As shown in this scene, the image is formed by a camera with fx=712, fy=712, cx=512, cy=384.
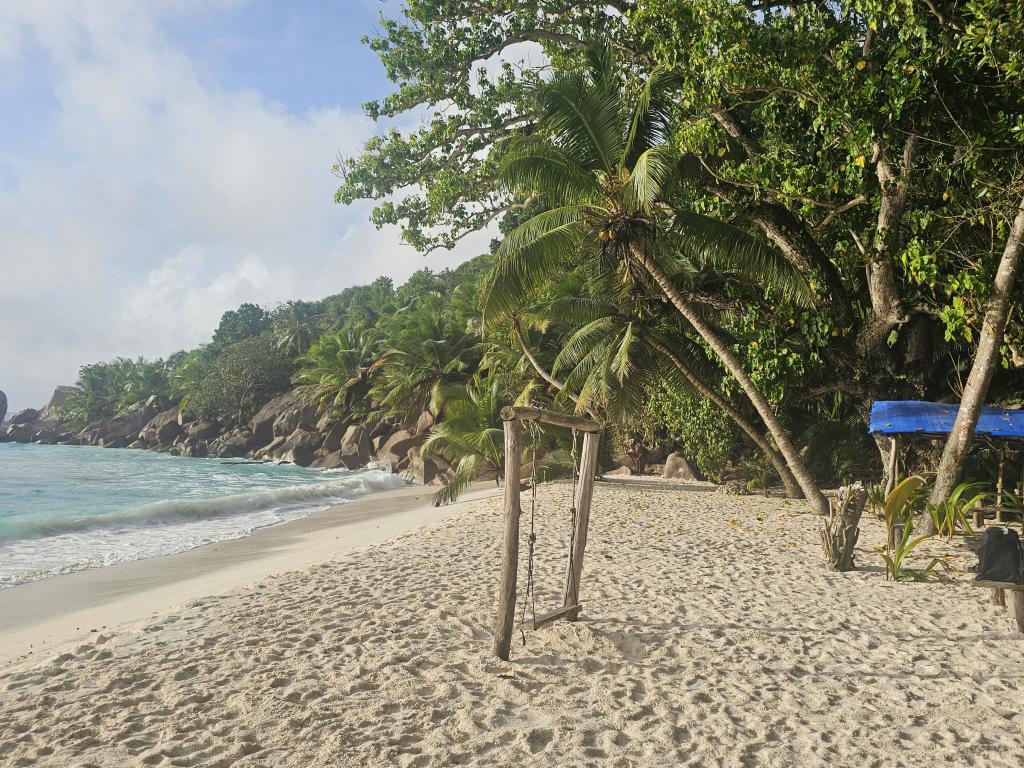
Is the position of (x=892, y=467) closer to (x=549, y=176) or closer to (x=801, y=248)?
(x=801, y=248)

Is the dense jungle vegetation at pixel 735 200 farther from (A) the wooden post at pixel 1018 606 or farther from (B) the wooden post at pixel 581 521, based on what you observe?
(B) the wooden post at pixel 581 521

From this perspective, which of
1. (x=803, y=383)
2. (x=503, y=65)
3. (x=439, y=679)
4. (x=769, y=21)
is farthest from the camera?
(x=503, y=65)

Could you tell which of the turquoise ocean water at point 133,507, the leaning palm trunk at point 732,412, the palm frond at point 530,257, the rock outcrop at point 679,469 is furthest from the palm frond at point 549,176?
the rock outcrop at point 679,469

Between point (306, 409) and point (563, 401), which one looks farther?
point (306, 409)

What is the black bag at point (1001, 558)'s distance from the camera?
5.68m

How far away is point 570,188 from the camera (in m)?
11.6

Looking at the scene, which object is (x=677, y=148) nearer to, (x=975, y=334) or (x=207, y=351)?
(x=975, y=334)

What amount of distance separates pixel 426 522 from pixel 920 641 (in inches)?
356

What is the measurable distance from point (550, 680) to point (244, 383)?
45395mm

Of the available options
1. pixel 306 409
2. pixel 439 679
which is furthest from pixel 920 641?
pixel 306 409

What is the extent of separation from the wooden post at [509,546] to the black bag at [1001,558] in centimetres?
384

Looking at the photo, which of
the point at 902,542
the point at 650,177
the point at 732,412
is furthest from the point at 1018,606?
the point at 732,412

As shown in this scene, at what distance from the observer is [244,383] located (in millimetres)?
46594

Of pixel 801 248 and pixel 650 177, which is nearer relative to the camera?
pixel 650 177
